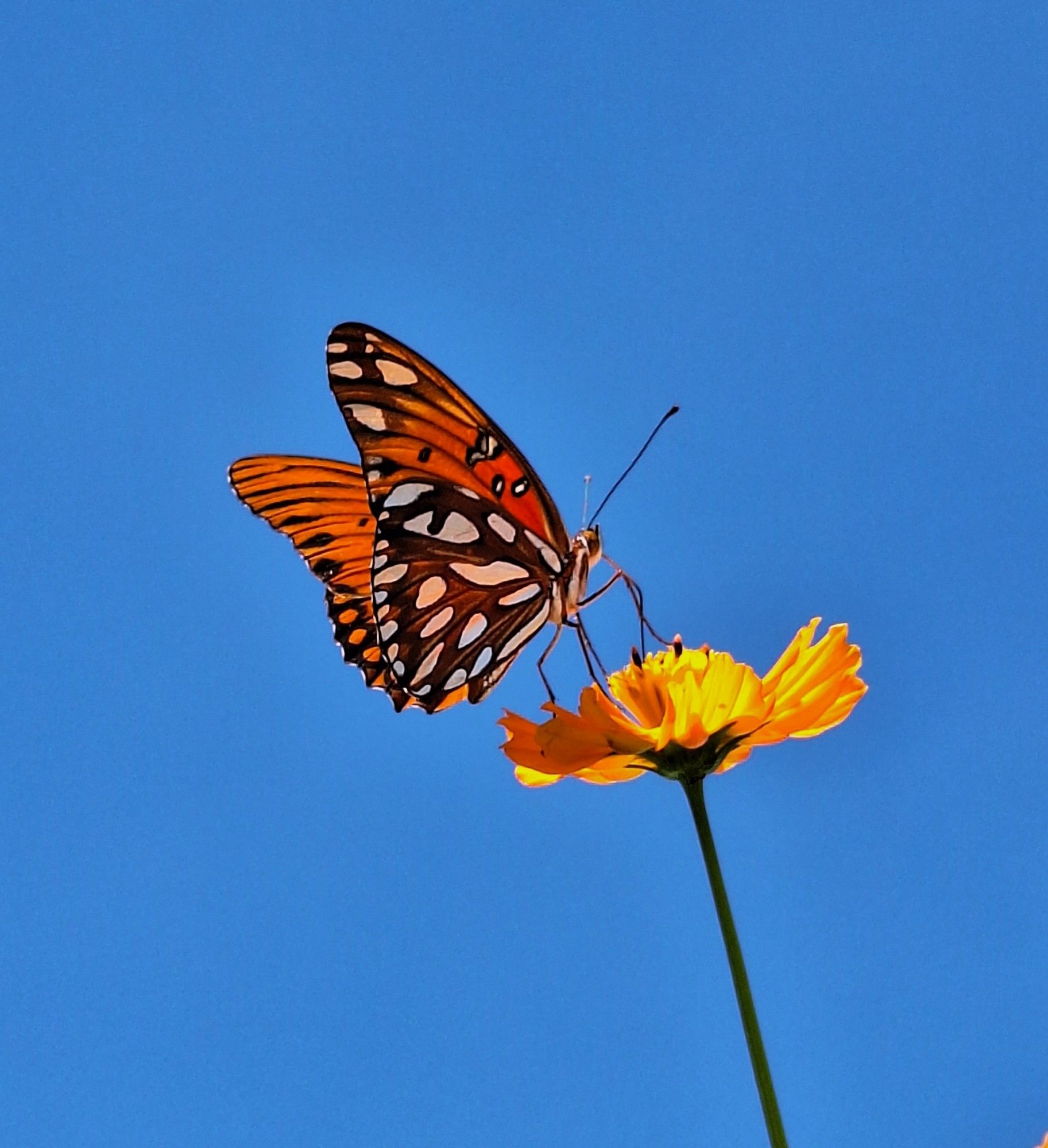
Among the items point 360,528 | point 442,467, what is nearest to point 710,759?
point 442,467

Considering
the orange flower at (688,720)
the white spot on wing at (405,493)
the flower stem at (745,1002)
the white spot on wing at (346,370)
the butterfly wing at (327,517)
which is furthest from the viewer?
the butterfly wing at (327,517)

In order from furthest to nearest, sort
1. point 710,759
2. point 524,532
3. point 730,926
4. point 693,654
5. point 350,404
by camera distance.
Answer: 1. point 524,532
2. point 350,404
3. point 693,654
4. point 710,759
5. point 730,926

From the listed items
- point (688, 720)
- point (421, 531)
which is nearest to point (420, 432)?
point (421, 531)

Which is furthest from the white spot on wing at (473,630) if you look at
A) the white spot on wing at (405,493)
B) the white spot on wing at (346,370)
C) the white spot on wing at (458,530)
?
the white spot on wing at (346,370)

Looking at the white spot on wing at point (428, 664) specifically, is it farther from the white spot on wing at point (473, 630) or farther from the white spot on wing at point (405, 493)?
the white spot on wing at point (405, 493)

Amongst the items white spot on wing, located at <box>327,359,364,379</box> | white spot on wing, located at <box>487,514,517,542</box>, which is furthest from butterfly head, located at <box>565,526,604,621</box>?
white spot on wing, located at <box>327,359,364,379</box>

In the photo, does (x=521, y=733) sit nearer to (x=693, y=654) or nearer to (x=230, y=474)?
(x=693, y=654)
